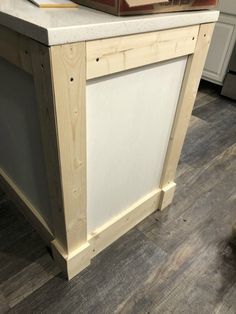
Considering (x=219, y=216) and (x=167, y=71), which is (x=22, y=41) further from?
(x=219, y=216)

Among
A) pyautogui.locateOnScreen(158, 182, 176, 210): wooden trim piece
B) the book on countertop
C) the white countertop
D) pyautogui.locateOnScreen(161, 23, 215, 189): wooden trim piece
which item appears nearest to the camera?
the white countertop

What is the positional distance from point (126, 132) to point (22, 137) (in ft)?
1.21

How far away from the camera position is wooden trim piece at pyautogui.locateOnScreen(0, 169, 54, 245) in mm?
1162

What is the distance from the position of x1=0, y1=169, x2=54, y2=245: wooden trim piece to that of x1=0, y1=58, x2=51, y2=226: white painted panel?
1.3 inches

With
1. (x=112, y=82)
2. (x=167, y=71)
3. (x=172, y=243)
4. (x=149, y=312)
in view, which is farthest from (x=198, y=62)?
(x=149, y=312)

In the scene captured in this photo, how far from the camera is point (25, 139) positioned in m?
0.97

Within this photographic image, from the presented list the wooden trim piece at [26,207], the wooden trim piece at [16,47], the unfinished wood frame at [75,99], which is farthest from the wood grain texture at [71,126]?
the wooden trim piece at [26,207]

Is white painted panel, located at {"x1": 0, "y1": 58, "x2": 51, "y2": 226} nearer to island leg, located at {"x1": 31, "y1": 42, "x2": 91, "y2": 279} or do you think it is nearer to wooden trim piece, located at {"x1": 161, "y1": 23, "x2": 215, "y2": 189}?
island leg, located at {"x1": 31, "y1": 42, "x2": 91, "y2": 279}

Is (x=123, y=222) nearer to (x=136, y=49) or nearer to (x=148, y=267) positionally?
(x=148, y=267)

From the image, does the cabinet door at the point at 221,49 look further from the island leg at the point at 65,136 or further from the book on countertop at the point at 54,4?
the island leg at the point at 65,136

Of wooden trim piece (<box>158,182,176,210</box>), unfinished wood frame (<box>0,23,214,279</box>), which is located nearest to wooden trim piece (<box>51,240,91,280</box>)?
unfinished wood frame (<box>0,23,214,279</box>)

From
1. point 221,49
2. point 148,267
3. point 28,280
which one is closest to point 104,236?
point 148,267

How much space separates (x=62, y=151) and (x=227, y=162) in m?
1.36

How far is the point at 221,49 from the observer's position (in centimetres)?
238
